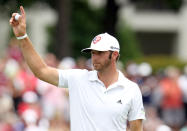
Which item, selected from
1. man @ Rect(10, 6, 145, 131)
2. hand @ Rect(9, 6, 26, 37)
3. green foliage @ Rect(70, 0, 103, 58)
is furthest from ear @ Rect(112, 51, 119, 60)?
green foliage @ Rect(70, 0, 103, 58)

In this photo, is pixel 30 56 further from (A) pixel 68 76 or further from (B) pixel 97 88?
(B) pixel 97 88

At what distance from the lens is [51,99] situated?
13695mm

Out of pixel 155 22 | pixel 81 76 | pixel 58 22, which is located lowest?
pixel 155 22

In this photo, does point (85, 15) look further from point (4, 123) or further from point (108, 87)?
point (108, 87)

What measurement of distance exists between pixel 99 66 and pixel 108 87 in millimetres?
221

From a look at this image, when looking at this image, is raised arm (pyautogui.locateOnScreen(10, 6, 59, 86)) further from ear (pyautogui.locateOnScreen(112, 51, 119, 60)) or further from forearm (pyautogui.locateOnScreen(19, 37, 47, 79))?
ear (pyautogui.locateOnScreen(112, 51, 119, 60))

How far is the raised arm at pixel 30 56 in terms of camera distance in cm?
650

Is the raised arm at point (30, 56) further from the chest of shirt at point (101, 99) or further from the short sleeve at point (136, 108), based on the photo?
the short sleeve at point (136, 108)

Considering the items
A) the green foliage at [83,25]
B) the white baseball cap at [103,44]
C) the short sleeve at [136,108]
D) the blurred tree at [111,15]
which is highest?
the white baseball cap at [103,44]

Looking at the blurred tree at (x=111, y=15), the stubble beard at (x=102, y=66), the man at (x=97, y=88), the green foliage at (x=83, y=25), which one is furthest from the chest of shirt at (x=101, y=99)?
the green foliage at (x=83, y=25)

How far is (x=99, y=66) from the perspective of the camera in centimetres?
663

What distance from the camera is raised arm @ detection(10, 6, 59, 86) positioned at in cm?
650

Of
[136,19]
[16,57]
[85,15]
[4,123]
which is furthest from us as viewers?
[136,19]

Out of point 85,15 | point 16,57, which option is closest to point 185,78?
point 16,57
